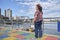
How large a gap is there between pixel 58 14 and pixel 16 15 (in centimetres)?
58

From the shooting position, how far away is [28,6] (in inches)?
85.6

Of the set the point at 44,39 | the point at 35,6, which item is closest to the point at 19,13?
the point at 35,6

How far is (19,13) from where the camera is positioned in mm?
2182

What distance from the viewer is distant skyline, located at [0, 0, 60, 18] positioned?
2.09 meters

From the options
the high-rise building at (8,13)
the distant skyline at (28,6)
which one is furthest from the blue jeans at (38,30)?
the high-rise building at (8,13)

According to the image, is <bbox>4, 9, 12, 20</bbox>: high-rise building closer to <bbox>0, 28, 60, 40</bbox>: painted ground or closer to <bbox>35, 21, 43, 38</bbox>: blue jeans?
<bbox>0, 28, 60, 40</bbox>: painted ground

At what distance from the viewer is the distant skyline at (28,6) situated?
6.84ft

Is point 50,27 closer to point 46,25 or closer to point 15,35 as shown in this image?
point 46,25

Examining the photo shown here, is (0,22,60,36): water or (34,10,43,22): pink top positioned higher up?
(34,10,43,22): pink top

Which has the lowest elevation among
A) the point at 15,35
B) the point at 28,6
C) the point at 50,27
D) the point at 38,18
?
the point at 15,35

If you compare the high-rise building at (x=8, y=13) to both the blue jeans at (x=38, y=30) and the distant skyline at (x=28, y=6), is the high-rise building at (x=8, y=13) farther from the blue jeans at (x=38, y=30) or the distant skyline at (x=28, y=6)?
the blue jeans at (x=38, y=30)

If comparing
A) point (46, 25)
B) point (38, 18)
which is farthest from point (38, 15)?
point (46, 25)

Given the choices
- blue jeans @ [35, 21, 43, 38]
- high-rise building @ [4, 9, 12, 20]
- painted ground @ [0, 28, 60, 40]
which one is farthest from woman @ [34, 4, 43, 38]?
high-rise building @ [4, 9, 12, 20]

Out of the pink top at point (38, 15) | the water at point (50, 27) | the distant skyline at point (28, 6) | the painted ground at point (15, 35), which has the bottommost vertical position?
the painted ground at point (15, 35)
